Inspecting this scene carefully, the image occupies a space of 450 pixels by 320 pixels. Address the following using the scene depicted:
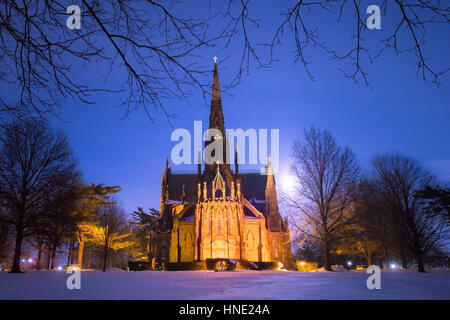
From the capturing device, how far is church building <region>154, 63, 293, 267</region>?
121 ft

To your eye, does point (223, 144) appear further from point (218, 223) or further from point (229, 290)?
point (229, 290)

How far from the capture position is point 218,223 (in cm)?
3762

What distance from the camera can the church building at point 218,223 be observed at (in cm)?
3681

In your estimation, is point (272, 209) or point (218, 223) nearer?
point (218, 223)

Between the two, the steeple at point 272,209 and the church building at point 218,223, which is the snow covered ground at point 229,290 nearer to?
the church building at point 218,223

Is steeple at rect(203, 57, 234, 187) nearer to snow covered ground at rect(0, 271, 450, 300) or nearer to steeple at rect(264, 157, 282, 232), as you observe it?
steeple at rect(264, 157, 282, 232)

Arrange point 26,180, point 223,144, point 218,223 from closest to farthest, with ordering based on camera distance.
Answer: point 26,180
point 218,223
point 223,144

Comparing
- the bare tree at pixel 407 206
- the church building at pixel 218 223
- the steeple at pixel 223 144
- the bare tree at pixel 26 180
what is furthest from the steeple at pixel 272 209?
the bare tree at pixel 26 180

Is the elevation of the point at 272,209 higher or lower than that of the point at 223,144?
lower

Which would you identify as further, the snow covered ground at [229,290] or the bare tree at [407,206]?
the bare tree at [407,206]

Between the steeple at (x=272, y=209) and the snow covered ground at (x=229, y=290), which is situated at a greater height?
the steeple at (x=272, y=209)

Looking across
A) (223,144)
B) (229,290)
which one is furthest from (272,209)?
(229,290)

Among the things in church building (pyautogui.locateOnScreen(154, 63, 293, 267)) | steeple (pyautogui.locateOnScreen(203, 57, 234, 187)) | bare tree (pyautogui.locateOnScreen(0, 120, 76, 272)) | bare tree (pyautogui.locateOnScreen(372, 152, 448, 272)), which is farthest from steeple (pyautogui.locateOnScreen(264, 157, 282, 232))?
bare tree (pyautogui.locateOnScreen(0, 120, 76, 272))
